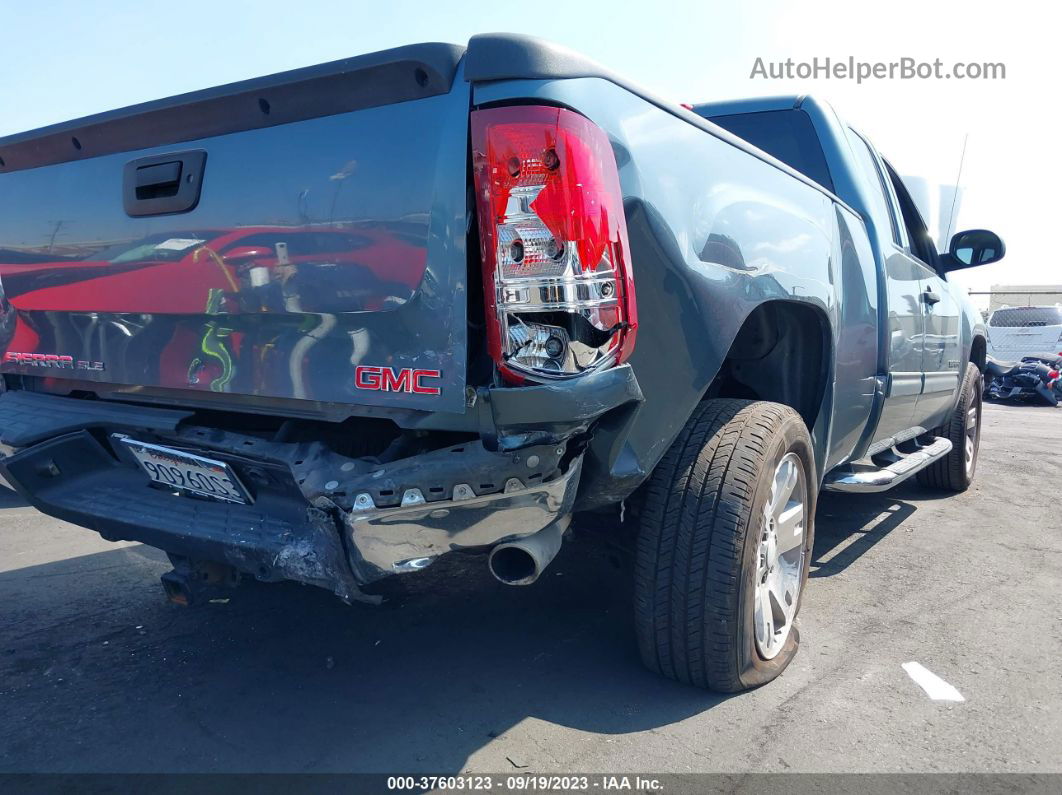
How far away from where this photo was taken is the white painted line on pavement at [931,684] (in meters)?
2.84

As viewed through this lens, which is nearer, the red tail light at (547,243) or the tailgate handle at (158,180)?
the red tail light at (547,243)

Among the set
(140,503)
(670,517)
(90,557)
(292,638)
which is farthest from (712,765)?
(90,557)

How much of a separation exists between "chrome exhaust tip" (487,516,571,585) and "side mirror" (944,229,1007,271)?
4.24m

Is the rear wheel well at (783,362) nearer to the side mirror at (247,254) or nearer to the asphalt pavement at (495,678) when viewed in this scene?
the asphalt pavement at (495,678)

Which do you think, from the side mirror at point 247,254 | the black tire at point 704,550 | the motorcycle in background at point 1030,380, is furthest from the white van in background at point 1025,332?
the side mirror at point 247,254

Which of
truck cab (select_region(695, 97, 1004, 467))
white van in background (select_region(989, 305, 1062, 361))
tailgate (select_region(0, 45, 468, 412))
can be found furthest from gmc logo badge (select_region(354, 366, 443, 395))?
white van in background (select_region(989, 305, 1062, 361))

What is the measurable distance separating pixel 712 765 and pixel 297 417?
4.92ft

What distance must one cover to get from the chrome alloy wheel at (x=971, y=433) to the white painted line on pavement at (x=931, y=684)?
137 inches

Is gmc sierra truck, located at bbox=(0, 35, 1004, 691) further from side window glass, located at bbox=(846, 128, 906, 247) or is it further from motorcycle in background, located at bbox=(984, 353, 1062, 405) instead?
motorcycle in background, located at bbox=(984, 353, 1062, 405)

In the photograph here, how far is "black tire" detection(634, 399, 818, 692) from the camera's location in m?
2.56

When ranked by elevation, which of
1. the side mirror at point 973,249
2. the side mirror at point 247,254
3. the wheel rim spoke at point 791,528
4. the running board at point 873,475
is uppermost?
the side mirror at point 247,254

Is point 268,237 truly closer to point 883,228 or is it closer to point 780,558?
point 780,558

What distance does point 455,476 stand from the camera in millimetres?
2084

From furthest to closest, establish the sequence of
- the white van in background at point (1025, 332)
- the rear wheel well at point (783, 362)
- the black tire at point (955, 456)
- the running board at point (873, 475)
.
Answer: the white van in background at point (1025, 332) < the black tire at point (955, 456) < the running board at point (873, 475) < the rear wheel well at point (783, 362)
